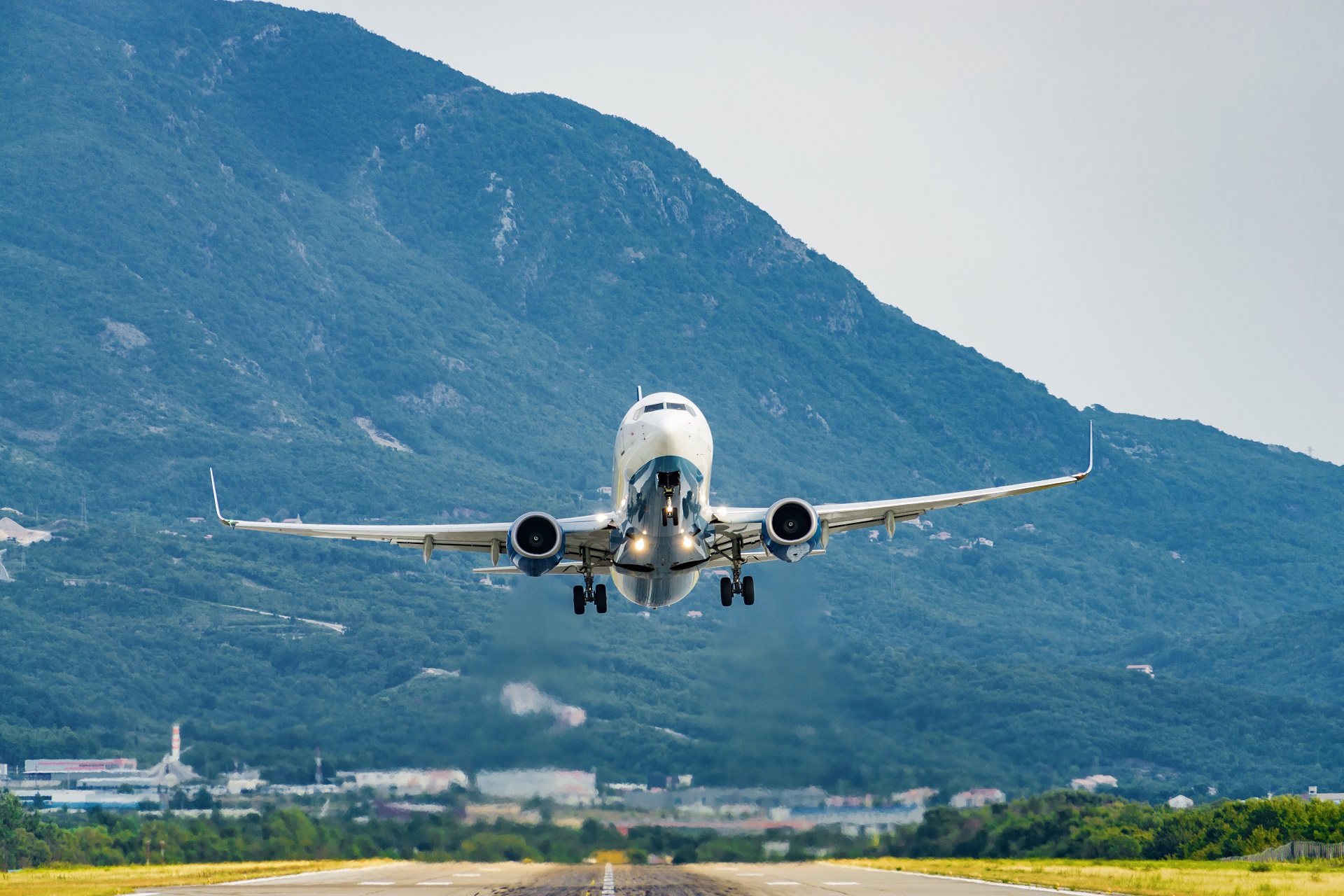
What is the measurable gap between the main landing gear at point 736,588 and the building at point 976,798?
49.3 m

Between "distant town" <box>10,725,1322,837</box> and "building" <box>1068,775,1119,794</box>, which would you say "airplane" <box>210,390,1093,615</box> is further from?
"building" <box>1068,775,1119,794</box>

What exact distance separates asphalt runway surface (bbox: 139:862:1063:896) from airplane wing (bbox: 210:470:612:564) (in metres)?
13.8

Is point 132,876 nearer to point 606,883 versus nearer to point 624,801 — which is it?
point 624,801

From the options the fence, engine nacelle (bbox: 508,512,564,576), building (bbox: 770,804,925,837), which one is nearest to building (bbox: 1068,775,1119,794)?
the fence

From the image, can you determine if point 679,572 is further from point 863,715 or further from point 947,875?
point 863,715

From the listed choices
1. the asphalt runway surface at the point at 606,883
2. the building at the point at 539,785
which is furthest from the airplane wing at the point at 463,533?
the building at the point at 539,785

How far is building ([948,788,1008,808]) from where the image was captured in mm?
103312

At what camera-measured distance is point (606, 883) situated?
2889 inches

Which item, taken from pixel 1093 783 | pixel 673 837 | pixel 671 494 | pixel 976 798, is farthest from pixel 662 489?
pixel 1093 783

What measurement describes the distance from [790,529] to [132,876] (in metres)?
53.0

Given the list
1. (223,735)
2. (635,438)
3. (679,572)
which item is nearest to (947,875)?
(679,572)

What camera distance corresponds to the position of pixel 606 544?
188 feet

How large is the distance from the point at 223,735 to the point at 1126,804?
67054mm

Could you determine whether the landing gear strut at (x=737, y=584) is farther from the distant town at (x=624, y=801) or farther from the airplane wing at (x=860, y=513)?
the distant town at (x=624, y=801)
